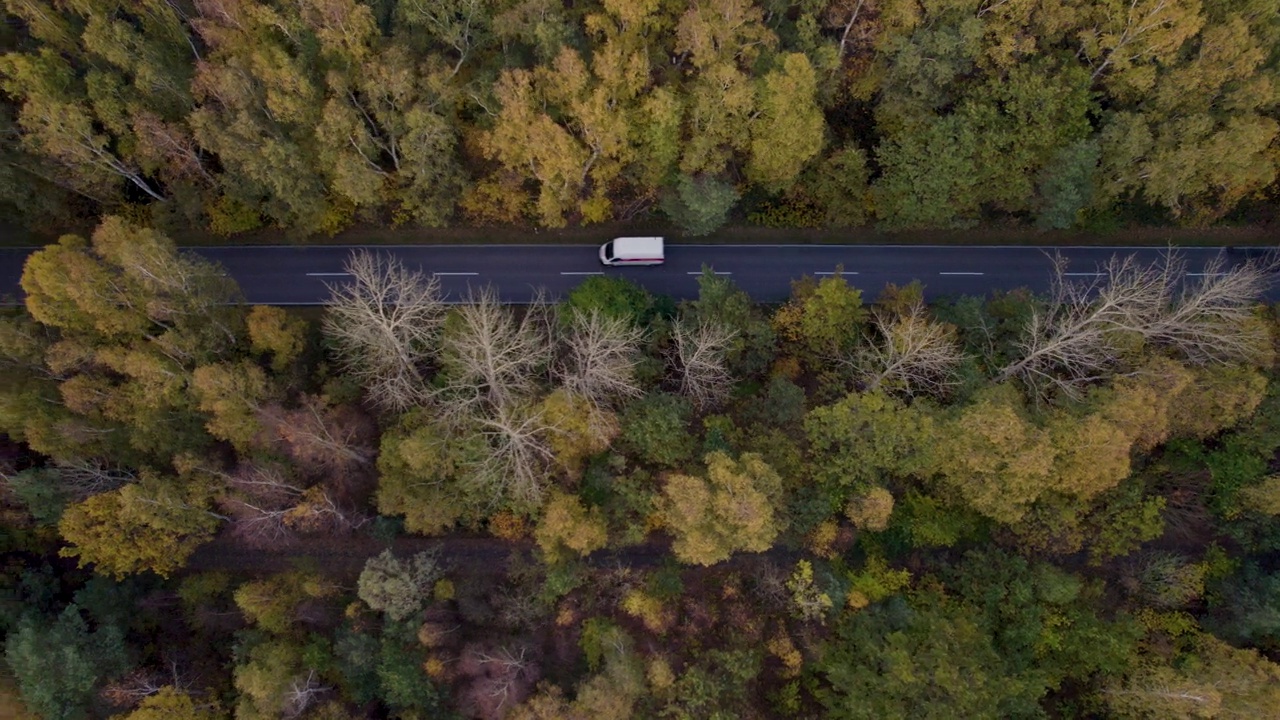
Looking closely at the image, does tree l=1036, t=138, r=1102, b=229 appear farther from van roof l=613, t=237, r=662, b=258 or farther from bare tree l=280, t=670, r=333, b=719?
bare tree l=280, t=670, r=333, b=719

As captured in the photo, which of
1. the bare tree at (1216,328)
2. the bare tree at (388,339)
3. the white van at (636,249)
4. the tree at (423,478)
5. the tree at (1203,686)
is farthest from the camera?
the white van at (636,249)

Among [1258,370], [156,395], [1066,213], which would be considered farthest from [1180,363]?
[156,395]

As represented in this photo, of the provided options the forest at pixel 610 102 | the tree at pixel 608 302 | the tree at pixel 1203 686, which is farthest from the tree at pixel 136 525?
the tree at pixel 1203 686

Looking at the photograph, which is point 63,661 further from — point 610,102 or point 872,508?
point 872,508

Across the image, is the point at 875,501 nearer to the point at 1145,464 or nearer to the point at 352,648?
the point at 1145,464

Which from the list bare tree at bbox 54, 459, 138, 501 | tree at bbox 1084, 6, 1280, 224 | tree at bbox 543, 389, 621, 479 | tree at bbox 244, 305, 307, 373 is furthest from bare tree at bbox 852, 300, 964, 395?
bare tree at bbox 54, 459, 138, 501

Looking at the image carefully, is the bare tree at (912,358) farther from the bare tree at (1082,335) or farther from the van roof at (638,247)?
the van roof at (638,247)

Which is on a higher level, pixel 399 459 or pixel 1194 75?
pixel 1194 75
